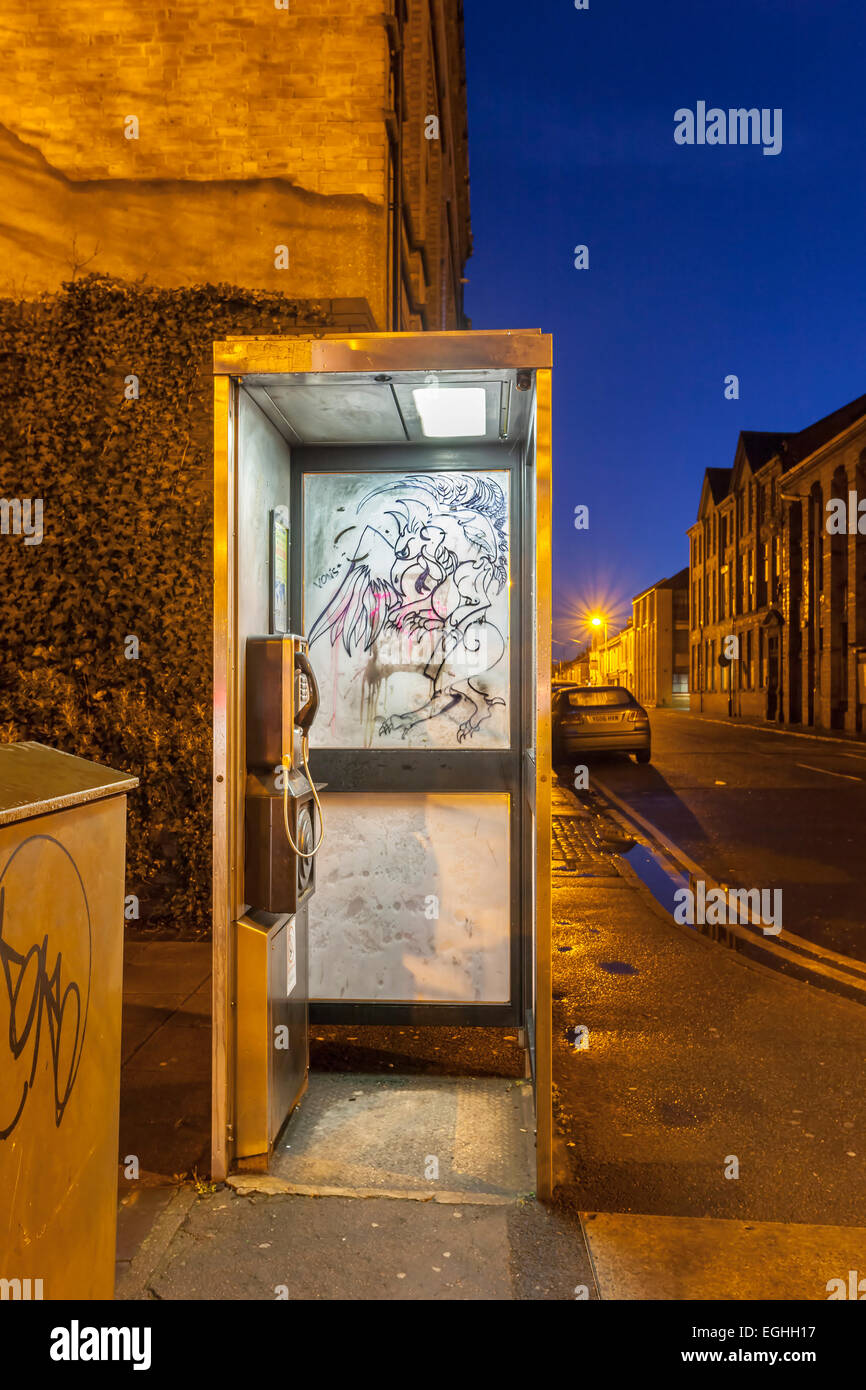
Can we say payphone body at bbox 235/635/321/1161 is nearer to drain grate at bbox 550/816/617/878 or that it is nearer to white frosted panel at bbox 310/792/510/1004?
white frosted panel at bbox 310/792/510/1004

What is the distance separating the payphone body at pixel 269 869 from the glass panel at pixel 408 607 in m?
1.02

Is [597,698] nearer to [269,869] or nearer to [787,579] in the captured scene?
[269,869]

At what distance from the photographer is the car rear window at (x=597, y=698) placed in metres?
16.9

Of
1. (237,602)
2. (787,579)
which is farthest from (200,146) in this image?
(787,579)

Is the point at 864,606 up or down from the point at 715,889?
up

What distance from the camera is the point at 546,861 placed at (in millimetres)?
2963

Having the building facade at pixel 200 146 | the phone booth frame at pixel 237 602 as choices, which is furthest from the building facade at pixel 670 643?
the phone booth frame at pixel 237 602

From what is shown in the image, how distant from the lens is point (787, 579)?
37.7m

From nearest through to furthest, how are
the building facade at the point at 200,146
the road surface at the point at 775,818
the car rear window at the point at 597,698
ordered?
1. the road surface at the point at 775,818
2. the building facade at the point at 200,146
3. the car rear window at the point at 597,698

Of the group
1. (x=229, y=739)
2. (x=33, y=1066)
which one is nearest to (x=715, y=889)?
(x=229, y=739)

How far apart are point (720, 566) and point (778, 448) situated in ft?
29.6

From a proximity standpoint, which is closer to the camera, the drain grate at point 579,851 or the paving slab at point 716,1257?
the paving slab at point 716,1257
